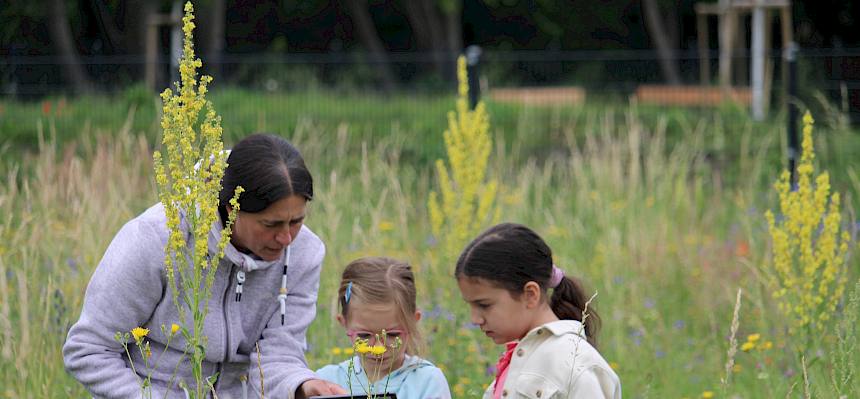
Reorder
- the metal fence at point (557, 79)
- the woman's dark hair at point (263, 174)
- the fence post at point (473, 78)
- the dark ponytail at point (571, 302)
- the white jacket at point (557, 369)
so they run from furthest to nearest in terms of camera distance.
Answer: the metal fence at point (557, 79)
the fence post at point (473, 78)
the dark ponytail at point (571, 302)
the woman's dark hair at point (263, 174)
the white jacket at point (557, 369)

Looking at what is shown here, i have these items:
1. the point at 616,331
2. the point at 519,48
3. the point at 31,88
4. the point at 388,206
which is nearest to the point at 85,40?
the point at 519,48

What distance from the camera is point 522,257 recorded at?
127 inches

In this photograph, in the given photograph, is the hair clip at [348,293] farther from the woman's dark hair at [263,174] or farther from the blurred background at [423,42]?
the blurred background at [423,42]

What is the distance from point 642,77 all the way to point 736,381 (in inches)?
185

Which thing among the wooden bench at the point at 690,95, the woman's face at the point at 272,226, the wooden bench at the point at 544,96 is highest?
the woman's face at the point at 272,226

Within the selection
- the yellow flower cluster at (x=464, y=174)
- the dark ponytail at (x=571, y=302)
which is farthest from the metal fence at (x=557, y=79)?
the dark ponytail at (x=571, y=302)

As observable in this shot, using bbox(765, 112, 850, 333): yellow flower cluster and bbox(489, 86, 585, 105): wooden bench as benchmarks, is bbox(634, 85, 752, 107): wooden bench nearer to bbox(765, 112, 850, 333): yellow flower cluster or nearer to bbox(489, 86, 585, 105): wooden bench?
bbox(489, 86, 585, 105): wooden bench

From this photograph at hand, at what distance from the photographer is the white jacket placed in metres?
3.02

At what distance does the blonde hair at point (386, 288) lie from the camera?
134 inches

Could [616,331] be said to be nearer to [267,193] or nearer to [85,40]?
[267,193]

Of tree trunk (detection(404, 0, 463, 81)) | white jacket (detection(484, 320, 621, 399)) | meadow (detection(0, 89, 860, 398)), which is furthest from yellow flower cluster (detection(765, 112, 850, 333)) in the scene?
tree trunk (detection(404, 0, 463, 81))

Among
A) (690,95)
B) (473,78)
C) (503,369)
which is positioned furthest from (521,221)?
(690,95)

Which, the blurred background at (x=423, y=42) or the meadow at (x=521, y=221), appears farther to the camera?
the blurred background at (x=423, y=42)

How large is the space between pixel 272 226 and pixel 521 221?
3.12 m
